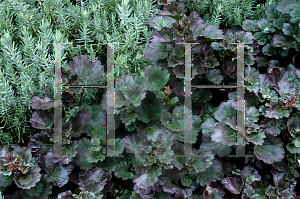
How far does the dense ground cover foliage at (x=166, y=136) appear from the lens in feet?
4.76

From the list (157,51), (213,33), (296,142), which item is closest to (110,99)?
(157,51)

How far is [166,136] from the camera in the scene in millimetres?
1438

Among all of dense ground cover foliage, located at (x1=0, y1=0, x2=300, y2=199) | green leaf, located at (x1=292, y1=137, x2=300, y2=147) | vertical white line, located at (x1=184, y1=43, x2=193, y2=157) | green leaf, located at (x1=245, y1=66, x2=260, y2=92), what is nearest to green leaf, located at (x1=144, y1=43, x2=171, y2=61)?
dense ground cover foliage, located at (x1=0, y1=0, x2=300, y2=199)

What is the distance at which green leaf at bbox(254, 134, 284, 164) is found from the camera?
1530 millimetres

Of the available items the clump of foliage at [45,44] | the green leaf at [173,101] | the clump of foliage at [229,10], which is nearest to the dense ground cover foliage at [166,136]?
the green leaf at [173,101]

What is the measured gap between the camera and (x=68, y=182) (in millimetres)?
1654

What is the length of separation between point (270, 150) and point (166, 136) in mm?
606

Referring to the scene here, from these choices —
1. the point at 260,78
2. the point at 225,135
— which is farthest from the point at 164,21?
the point at 225,135

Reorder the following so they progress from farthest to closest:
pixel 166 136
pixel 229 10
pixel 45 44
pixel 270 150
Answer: pixel 229 10 < pixel 45 44 < pixel 270 150 < pixel 166 136

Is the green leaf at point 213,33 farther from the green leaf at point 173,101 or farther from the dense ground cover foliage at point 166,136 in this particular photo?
the green leaf at point 173,101

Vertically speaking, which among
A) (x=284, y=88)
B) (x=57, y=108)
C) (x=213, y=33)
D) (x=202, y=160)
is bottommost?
(x=202, y=160)

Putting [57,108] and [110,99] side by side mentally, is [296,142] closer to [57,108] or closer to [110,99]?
[110,99]

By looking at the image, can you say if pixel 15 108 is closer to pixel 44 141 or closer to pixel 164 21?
pixel 44 141

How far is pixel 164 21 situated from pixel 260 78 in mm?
719
